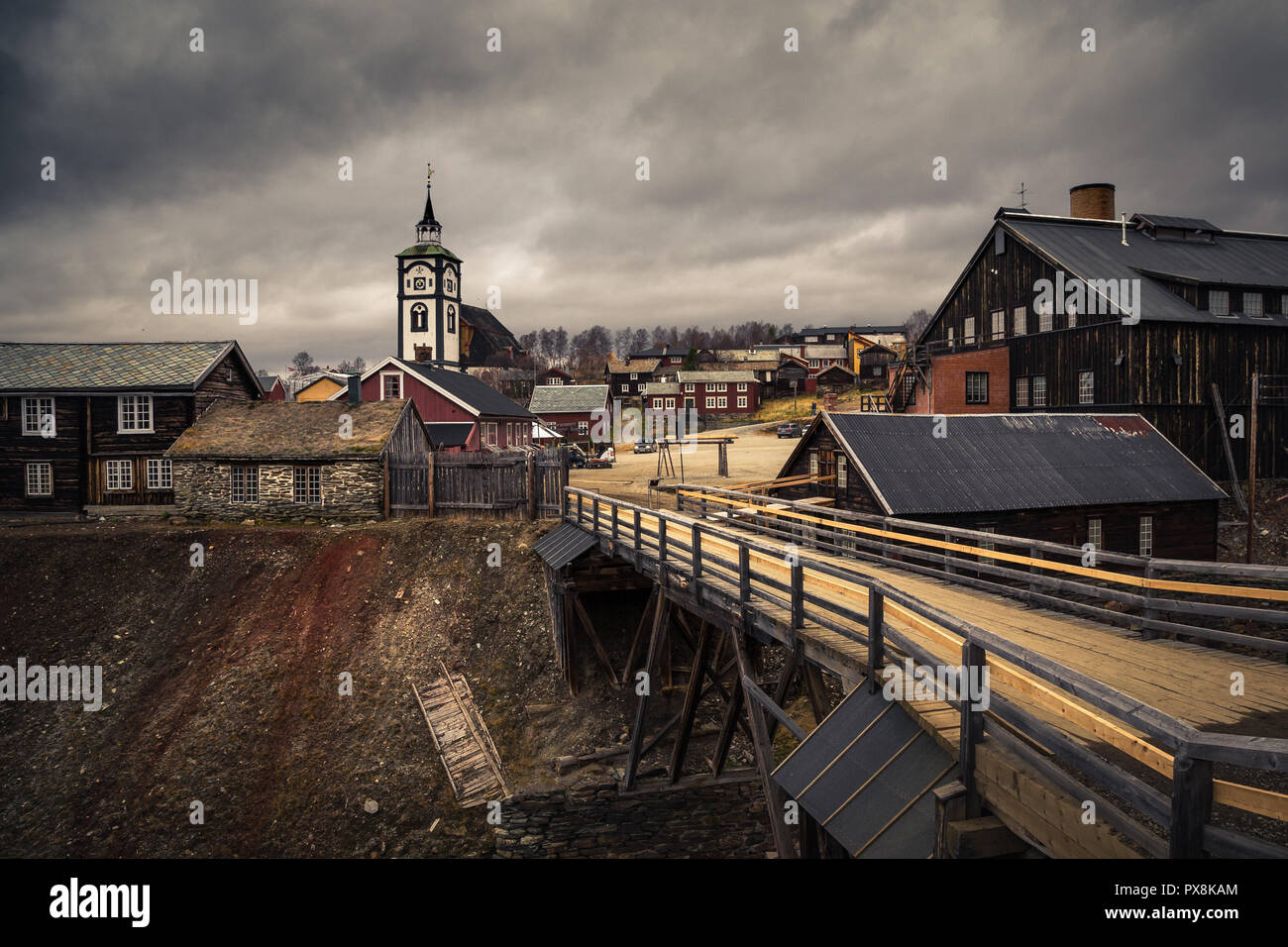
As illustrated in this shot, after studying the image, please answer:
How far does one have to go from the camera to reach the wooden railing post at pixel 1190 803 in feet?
13.0

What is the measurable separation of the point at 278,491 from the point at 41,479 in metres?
10.9

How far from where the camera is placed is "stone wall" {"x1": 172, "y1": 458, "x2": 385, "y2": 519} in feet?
89.0

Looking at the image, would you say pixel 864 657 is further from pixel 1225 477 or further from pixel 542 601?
pixel 1225 477

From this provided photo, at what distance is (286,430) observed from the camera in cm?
2886

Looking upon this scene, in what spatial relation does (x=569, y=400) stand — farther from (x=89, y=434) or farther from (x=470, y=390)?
(x=89, y=434)

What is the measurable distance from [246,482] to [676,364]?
81.1 m

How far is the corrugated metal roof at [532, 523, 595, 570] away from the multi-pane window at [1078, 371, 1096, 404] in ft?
81.2

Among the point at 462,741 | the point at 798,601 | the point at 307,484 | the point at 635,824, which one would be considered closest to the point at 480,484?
the point at 307,484

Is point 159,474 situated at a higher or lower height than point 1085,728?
higher

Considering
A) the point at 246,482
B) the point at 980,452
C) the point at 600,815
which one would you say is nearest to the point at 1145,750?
the point at 600,815

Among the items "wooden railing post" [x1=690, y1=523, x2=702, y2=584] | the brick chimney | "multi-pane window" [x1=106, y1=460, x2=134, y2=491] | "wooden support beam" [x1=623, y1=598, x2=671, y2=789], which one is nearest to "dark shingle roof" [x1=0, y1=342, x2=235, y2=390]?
"multi-pane window" [x1=106, y1=460, x2=134, y2=491]

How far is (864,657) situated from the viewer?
25.8 feet

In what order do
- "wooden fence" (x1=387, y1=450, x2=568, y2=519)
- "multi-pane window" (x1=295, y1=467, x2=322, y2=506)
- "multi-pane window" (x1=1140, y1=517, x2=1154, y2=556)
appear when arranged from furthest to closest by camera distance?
"multi-pane window" (x1=295, y1=467, x2=322, y2=506) → "wooden fence" (x1=387, y1=450, x2=568, y2=519) → "multi-pane window" (x1=1140, y1=517, x2=1154, y2=556)

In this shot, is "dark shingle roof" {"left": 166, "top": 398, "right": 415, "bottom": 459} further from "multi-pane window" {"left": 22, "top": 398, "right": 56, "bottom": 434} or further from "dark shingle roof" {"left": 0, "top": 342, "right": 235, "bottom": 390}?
"multi-pane window" {"left": 22, "top": 398, "right": 56, "bottom": 434}
